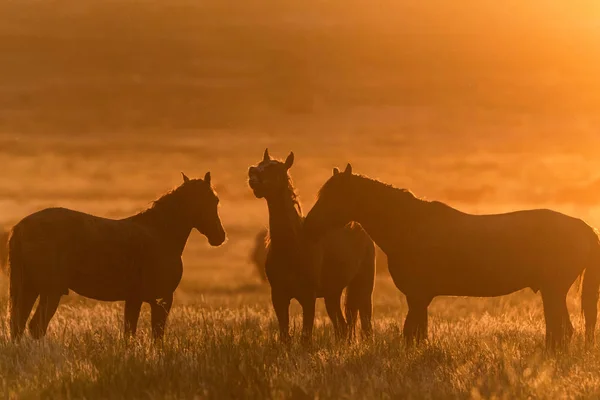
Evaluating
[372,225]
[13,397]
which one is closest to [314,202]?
[372,225]

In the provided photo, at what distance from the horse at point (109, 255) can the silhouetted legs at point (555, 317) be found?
418 cm

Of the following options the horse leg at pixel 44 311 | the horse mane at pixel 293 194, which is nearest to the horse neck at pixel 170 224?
the horse leg at pixel 44 311

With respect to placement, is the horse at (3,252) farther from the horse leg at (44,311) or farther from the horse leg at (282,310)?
the horse leg at (282,310)

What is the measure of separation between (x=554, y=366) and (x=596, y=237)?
7.09ft

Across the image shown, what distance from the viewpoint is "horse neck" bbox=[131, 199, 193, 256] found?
1228 cm

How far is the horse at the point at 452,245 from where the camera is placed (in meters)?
10.8

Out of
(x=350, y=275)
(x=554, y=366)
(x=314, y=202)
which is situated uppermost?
(x=314, y=202)

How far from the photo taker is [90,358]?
Answer: 946 centimetres

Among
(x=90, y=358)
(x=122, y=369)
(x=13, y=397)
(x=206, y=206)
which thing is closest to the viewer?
(x=13, y=397)

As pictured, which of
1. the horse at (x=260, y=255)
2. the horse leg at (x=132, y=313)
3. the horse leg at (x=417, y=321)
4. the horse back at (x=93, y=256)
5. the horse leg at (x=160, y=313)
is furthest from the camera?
the horse at (x=260, y=255)

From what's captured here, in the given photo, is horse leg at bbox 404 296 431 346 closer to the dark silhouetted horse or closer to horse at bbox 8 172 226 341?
horse at bbox 8 172 226 341

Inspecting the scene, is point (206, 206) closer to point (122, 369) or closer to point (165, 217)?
point (165, 217)

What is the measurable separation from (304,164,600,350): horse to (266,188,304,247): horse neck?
0.24 meters

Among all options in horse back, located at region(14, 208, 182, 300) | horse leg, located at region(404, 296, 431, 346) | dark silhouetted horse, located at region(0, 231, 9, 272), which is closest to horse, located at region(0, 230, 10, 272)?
dark silhouetted horse, located at region(0, 231, 9, 272)
